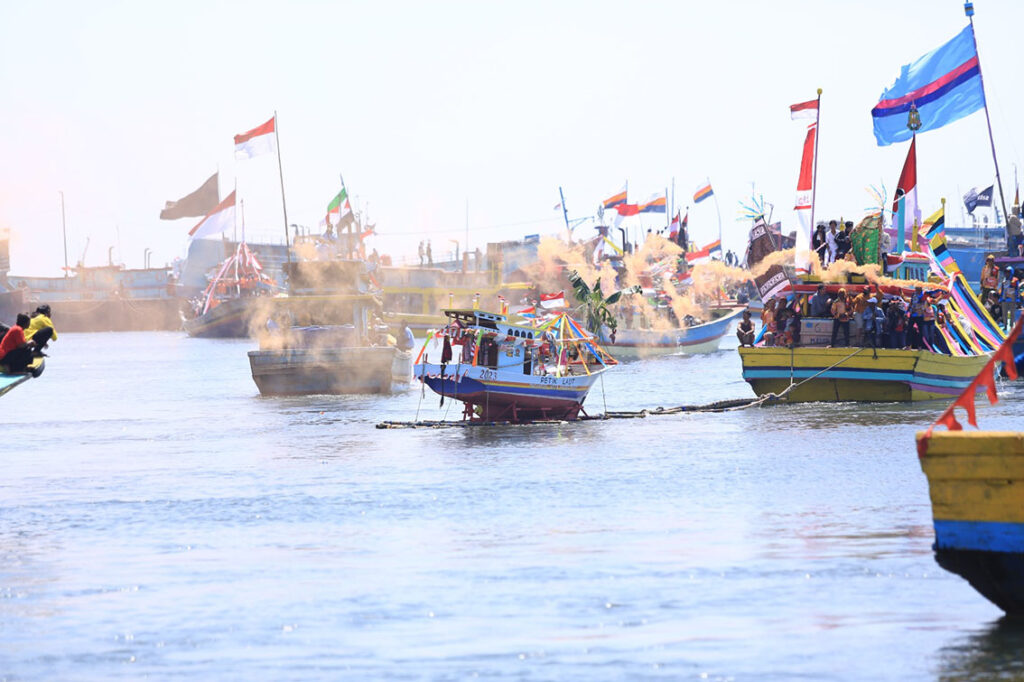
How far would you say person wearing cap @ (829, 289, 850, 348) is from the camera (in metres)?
43.5

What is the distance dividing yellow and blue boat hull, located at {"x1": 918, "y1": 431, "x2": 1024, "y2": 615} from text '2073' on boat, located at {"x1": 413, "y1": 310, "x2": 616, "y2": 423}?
2571cm

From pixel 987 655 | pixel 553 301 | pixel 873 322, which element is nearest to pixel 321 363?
pixel 553 301

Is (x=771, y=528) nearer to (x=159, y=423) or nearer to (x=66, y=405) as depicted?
(x=159, y=423)

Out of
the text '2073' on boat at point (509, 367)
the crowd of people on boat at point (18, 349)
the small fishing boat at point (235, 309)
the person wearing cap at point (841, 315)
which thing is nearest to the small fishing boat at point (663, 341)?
the person wearing cap at point (841, 315)

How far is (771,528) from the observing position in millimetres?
23359

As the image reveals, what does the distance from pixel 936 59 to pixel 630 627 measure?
2893cm

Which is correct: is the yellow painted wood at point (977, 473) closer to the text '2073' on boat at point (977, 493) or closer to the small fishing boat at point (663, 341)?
the text '2073' on boat at point (977, 493)

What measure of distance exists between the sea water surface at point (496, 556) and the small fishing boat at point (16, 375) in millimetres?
2957

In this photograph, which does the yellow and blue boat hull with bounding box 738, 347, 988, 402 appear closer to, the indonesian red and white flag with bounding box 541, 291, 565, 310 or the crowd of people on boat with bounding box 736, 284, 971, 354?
the crowd of people on boat with bounding box 736, 284, 971, 354

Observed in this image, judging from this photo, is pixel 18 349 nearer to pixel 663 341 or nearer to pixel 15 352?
pixel 15 352

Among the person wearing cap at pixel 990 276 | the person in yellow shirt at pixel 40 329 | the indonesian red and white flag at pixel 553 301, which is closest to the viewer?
the person in yellow shirt at pixel 40 329

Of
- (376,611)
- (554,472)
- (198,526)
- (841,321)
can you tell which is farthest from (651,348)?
(376,611)

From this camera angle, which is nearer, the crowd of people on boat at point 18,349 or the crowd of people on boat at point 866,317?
the crowd of people on boat at point 18,349

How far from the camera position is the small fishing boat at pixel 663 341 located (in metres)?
91.9
